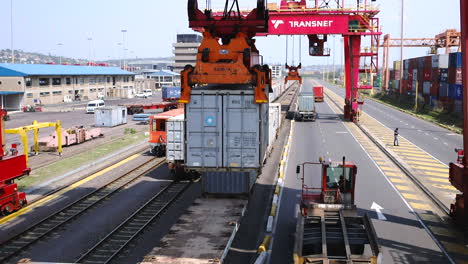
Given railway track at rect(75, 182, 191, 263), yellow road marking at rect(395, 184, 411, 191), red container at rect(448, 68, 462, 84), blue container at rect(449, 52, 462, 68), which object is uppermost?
blue container at rect(449, 52, 462, 68)

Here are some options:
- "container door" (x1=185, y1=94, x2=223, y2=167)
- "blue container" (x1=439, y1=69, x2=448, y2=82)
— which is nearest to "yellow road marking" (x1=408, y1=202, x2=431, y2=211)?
"container door" (x1=185, y1=94, x2=223, y2=167)

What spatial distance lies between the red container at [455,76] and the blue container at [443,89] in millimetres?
2066

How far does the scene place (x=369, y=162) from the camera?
3388 centimetres

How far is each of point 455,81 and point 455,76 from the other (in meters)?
0.80

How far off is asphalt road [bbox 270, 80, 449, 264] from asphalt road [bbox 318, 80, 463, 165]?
6109 millimetres

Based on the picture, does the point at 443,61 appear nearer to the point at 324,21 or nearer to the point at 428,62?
the point at 428,62

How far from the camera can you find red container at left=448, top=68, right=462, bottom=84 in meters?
58.6

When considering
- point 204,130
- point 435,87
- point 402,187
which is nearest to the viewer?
point 204,130

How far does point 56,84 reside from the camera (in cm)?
9069

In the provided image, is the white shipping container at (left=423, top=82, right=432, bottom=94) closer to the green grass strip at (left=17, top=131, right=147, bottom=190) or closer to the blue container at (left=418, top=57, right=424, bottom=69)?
the blue container at (left=418, top=57, right=424, bottom=69)

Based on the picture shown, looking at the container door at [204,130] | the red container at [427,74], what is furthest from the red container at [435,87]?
the container door at [204,130]

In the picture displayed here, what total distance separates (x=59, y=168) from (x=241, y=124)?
62.1 feet

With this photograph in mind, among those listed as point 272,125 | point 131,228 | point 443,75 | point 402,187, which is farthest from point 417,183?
point 443,75

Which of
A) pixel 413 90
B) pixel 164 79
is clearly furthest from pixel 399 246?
pixel 164 79
